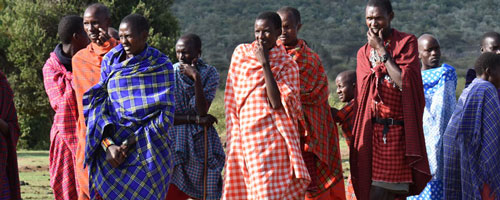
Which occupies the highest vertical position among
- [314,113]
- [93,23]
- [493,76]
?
[93,23]

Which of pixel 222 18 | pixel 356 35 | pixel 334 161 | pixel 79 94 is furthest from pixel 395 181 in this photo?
pixel 222 18

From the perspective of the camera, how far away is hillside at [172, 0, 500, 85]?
169ft

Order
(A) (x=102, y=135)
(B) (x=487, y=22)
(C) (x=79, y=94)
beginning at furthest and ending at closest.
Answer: (B) (x=487, y=22), (C) (x=79, y=94), (A) (x=102, y=135)

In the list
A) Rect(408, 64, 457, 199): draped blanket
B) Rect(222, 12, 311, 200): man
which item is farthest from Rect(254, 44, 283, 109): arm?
Rect(408, 64, 457, 199): draped blanket

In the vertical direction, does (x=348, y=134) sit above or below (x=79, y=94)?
below

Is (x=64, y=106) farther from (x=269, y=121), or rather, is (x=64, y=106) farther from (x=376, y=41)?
(x=376, y=41)

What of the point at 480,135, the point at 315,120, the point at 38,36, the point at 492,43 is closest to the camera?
the point at 315,120

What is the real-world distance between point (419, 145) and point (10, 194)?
377 cm

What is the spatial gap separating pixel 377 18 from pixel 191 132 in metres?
2.42

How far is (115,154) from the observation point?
595cm

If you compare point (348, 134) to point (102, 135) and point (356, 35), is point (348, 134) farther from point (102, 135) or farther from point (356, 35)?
point (356, 35)

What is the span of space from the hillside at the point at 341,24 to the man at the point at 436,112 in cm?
3996

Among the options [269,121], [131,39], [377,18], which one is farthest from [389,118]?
[131,39]

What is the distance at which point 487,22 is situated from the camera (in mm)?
Result: 53375
